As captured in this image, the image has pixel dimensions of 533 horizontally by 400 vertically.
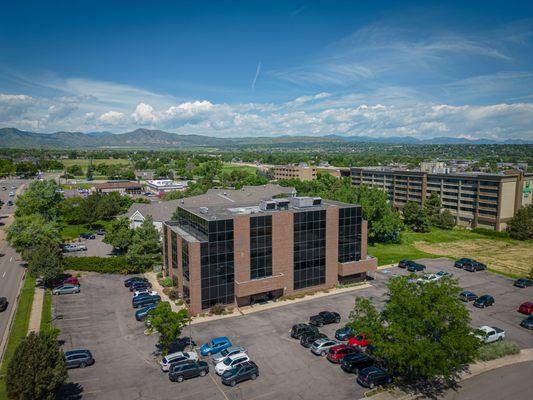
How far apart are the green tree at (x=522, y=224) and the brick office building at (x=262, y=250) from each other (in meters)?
51.7

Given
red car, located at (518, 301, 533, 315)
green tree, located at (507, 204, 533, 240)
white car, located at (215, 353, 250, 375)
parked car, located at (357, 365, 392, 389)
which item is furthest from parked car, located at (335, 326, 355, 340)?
A: green tree, located at (507, 204, 533, 240)

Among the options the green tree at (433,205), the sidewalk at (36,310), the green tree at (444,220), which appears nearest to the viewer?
the sidewalk at (36,310)

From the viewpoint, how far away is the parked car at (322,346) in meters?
36.3

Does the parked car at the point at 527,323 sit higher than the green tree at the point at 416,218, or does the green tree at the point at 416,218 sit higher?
the green tree at the point at 416,218

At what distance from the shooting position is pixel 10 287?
176 ft

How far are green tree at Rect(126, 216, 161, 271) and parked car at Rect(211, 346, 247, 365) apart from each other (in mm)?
27416

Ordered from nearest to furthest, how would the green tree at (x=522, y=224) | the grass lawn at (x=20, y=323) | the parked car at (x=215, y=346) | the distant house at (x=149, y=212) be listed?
the grass lawn at (x=20, y=323) → the parked car at (x=215, y=346) → the distant house at (x=149, y=212) → the green tree at (x=522, y=224)

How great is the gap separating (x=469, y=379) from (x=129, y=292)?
39.6 m

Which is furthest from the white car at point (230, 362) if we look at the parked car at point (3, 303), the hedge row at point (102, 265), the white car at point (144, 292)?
the hedge row at point (102, 265)

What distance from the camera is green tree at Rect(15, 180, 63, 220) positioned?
83750mm

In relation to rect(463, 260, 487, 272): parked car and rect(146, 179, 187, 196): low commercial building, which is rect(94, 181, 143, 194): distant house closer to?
rect(146, 179, 187, 196): low commercial building

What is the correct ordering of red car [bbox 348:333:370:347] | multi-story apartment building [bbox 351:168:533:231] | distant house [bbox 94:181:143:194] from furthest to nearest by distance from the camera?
distant house [bbox 94:181:143:194] → multi-story apartment building [bbox 351:168:533:231] → red car [bbox 348:333:370:347]

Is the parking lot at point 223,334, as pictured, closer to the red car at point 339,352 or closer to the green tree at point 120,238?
the red car at point 339,352

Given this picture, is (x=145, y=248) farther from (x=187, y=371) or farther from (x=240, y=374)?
(x=240, y=374)
